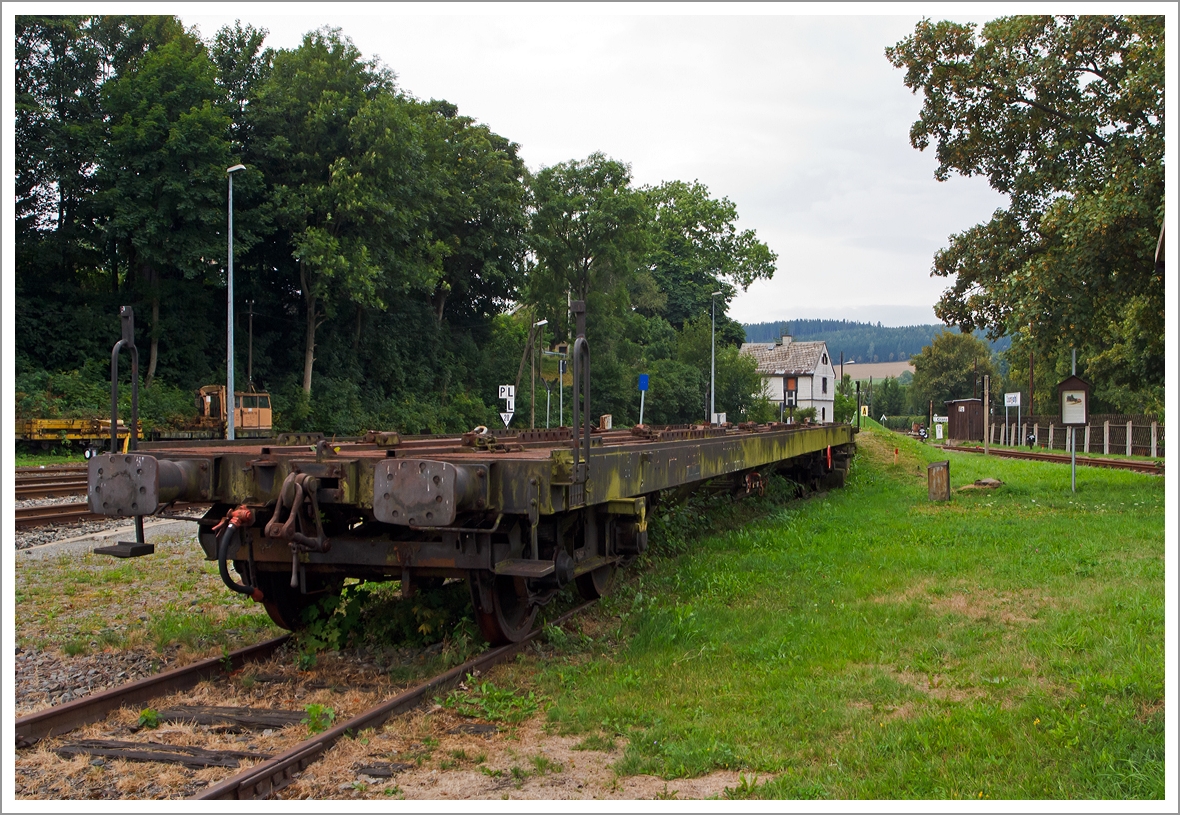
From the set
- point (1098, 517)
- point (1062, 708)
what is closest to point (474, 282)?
point (1098, 517)

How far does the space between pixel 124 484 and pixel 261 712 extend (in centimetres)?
165

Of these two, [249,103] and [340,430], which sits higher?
[249,103]

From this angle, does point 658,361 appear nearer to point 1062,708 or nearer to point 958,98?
point 958,98

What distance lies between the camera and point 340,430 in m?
31.2

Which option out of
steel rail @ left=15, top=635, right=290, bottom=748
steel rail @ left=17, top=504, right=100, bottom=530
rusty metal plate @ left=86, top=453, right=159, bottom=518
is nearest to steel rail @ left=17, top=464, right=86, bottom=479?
steel rail @ left=17, top=504, right=100, bottom=530

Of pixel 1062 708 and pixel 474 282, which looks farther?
pixel 474 282

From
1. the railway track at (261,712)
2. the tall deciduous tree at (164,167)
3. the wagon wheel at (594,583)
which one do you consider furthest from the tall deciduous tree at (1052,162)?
the tall deciduous tree at (164,167)

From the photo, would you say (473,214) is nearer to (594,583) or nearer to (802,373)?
(594,583)

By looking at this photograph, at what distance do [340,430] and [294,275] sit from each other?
6.39m

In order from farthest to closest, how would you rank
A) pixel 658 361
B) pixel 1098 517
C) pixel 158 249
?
pixel 658 361 → pixel 158 249 → pixel 1098 517

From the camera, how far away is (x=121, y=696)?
4785 millimetres

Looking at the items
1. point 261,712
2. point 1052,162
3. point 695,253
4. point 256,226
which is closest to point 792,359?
point 695,253

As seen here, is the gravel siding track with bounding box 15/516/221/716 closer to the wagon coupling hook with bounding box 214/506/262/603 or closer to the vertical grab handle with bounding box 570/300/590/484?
the wagon coupling hook with bounding box 214/506/262/603

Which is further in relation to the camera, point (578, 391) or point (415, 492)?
point (578, 391)
